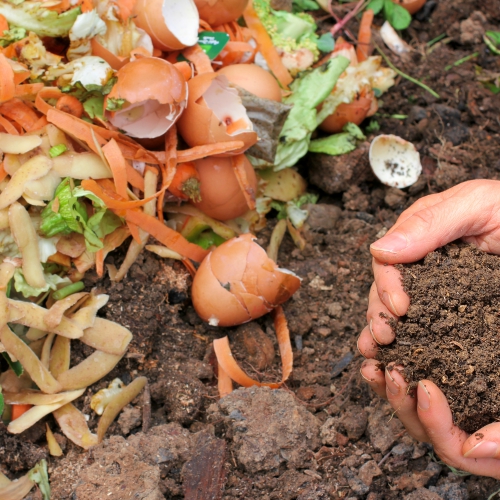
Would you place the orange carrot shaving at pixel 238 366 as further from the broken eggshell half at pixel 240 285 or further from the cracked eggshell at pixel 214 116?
the cracked eggshell at pixel 214 116

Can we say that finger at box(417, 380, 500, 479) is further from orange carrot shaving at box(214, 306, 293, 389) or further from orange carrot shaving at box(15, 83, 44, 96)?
orange carrot shaving at box(15, 83, 44, 96)

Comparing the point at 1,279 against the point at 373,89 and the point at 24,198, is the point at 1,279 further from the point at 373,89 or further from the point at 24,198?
the point at 373,89

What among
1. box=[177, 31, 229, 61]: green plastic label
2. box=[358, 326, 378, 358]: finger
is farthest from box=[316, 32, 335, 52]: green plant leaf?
box=[358, 326, 378, 358]: finger

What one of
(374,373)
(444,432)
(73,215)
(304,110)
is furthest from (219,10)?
(444,432)

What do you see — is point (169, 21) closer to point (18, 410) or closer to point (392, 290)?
point (392, 290)

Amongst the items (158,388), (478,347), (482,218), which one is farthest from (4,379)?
(482,218)

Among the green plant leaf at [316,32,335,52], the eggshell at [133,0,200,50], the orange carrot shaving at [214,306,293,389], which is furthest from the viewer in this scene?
the green plant leaf at [316,32,335,52]
